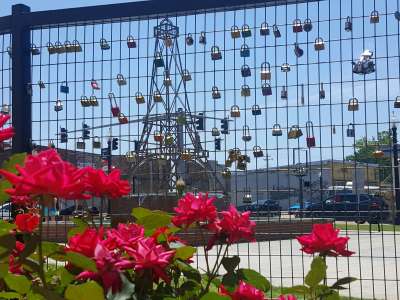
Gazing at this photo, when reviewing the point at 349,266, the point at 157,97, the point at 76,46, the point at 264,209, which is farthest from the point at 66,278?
the point at 349,266

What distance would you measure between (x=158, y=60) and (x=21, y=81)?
141 centimetres

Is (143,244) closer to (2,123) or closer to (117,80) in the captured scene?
(2,123)

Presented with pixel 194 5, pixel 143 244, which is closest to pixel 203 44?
pixel 194 5

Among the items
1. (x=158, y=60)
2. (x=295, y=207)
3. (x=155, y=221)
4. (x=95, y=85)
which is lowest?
(x=295, y=207)

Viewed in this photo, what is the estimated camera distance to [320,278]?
1849 mm

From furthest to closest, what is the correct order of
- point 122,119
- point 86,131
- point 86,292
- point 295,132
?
point 86,131
point 122,119
point 295,132
point 86,292

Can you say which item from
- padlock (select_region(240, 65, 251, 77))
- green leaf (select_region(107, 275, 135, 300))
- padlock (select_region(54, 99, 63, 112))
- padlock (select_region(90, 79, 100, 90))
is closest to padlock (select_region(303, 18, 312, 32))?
padlock (select_region(240, 65, 251, 77))

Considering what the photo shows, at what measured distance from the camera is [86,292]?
4.24 ft

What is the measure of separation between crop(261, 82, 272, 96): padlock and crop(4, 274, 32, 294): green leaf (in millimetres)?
4257

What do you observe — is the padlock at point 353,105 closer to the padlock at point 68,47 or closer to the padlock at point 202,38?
the padlock at point 202,38

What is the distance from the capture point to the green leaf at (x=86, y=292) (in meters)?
1.28

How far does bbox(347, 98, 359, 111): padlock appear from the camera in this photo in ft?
17.9

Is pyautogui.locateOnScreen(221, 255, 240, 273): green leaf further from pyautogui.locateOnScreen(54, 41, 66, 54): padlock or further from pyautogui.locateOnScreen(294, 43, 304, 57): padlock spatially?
pyautogui.locateOnScreen(54, 41, 66, 54): padlock

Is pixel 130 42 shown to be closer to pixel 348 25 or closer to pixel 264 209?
pixel 348 25
